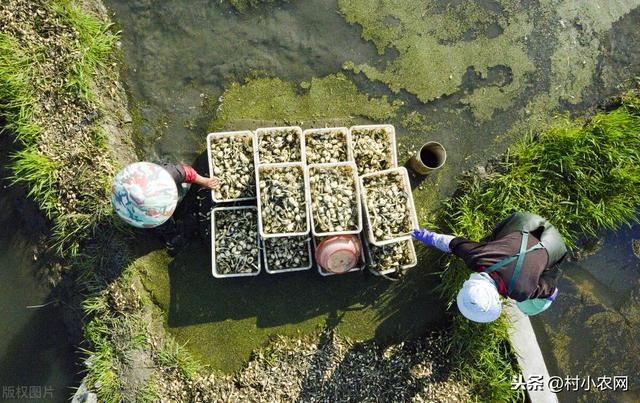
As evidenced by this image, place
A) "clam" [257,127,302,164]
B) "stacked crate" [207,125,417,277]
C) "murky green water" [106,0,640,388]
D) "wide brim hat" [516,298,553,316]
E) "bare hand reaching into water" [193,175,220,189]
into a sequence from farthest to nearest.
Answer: "murky green water" [106,0,640,388], "clam" [257,127,302,164], "bare hand reaching into water" [193,175,220,189], "stacked crate" [207,125,417,277], "wide brim hat" [516,298,553,316]

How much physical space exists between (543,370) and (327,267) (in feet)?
7.01

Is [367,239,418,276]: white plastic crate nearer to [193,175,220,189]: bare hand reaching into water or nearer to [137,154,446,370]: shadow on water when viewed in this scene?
[137,154,446,370]: shadow on water

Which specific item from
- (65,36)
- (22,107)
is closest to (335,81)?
(65,36)

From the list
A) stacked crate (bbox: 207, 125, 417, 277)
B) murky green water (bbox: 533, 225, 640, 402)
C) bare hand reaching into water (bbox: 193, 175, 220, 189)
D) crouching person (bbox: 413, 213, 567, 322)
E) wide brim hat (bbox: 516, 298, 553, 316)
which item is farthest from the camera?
murky green water (bbox: 533, 225, 640, 402)

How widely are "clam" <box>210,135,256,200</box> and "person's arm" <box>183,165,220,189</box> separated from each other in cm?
6

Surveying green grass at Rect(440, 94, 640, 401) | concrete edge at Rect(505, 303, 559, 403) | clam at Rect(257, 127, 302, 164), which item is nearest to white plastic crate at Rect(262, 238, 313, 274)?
clam at Rect(257, 127, 302, 164)

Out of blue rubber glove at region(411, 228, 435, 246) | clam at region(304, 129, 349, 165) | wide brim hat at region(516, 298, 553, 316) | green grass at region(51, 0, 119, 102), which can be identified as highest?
green grass at region(51, 0, 119, 102)

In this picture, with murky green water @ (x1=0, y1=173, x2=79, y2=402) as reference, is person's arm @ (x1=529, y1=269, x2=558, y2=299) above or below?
above

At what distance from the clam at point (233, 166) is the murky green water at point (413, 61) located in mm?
377

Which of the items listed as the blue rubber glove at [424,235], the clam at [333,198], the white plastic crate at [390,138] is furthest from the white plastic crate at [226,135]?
the blue rubber glove at [424,235]

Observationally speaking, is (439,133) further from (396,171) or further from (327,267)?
(327,267)

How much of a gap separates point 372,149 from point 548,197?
1.60m

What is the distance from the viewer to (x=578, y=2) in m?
3.92

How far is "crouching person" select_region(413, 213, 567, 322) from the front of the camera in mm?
2672
